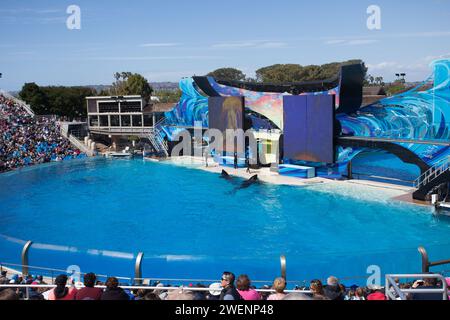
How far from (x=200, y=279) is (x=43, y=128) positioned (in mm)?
36004

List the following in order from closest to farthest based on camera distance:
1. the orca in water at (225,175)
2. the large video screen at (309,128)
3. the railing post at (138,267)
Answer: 1. the railing post at (138,267)
2. the large video screen at (309,128)
3. the orca in water at (225,175)

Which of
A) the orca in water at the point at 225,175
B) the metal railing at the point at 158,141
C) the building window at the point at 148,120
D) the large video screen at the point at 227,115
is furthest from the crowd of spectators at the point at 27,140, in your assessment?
the orca in water at the point at 225,175

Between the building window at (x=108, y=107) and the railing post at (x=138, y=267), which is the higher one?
the building window at (x=108, y=107)

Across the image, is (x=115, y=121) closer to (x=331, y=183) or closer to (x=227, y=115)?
(x=227, y=115)

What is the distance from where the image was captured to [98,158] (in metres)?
39.1

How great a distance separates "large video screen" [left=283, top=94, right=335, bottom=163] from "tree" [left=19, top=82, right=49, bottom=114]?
36656 mm

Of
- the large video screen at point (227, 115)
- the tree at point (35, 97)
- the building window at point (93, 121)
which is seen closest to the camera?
the large video screen at point (227, 115)

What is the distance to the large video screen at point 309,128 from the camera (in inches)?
1017

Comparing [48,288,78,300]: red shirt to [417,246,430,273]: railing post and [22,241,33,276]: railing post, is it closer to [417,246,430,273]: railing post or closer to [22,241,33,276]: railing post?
[22,241,33,276]: railing post

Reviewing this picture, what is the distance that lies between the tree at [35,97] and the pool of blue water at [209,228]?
2743 cm

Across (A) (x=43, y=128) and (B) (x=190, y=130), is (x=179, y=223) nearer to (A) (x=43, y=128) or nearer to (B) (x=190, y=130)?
(B) (x=190, y=130)

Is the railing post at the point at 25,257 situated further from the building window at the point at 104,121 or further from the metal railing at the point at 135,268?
the building window at the point at 104,121

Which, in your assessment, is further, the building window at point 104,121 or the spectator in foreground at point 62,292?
the building window at point 104,121

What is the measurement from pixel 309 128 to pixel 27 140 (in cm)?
2362
